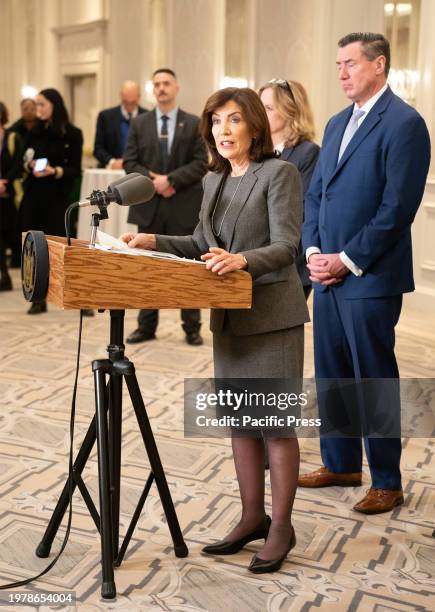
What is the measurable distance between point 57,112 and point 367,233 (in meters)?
4.15

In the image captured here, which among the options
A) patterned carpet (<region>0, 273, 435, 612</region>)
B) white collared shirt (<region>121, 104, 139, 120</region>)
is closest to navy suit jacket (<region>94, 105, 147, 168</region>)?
white collared shirt (<region>121, 104, 139, 120</region>)

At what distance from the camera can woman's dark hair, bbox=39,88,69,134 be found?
21.5ft

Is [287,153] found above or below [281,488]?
above

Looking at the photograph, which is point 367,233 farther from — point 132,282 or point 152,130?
point 152,130

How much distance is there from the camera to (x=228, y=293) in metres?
2.40

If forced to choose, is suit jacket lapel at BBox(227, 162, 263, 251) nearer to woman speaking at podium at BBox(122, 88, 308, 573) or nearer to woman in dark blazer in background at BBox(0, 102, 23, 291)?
woman speaking at podium at BBox(122, 88, 308, 573)

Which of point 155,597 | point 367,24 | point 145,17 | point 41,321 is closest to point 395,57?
point 367,24

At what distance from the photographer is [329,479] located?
11.4 ft

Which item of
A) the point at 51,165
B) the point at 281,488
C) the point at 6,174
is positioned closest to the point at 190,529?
the point at 281,488

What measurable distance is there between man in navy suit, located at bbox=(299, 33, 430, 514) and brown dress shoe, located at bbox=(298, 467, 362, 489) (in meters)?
0.21

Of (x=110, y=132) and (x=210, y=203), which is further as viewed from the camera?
(x=110, y=132)

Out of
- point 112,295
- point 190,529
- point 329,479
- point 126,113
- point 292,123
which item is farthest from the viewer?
point 126,113

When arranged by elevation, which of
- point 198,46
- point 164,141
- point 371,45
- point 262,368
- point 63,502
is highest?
point 198,46

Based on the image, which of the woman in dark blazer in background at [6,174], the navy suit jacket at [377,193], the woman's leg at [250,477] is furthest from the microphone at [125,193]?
the woman in dark blazer in background at [6,174]
